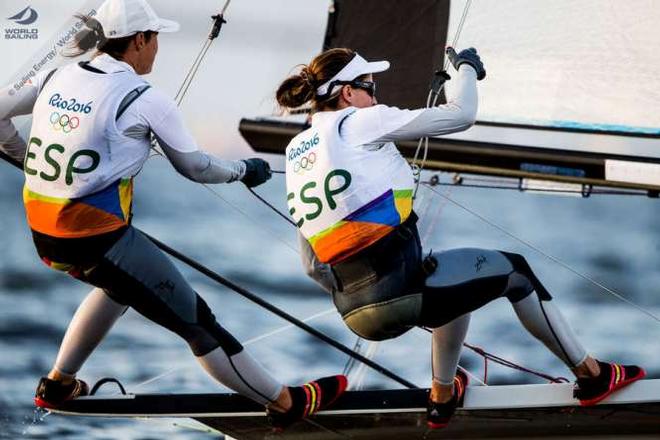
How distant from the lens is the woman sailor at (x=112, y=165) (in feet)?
10.8

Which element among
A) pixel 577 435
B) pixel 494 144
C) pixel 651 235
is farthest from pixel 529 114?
pixel 651 235

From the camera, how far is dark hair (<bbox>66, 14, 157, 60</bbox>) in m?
3.39

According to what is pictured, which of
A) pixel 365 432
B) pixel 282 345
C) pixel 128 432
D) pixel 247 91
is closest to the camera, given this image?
pixel 365 432

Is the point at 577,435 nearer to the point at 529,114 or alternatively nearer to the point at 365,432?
the point at 365,432

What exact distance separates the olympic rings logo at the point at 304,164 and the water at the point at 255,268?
11.9 ft

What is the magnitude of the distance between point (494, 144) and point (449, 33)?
0.48m

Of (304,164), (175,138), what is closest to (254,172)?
(304,164)

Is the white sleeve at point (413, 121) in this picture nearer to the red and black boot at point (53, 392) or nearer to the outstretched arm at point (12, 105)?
the outstretched arm at point (12, 105)

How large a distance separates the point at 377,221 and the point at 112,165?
0.59 metres

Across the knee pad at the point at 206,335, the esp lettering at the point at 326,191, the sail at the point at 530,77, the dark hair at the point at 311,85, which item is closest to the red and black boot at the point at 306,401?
the knee pad at the point at 206,335

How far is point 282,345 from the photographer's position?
26.6 ft

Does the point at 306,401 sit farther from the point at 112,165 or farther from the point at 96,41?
the point at 96,41

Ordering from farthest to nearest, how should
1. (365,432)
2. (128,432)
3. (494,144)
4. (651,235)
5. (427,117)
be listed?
(651,235) < (128,432) < (494,144) < (365,432) < (427,117)

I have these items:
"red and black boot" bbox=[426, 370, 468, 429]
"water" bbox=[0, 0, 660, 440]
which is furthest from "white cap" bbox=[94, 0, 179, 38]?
"water" bbox=[0, 0, 660, 440]
